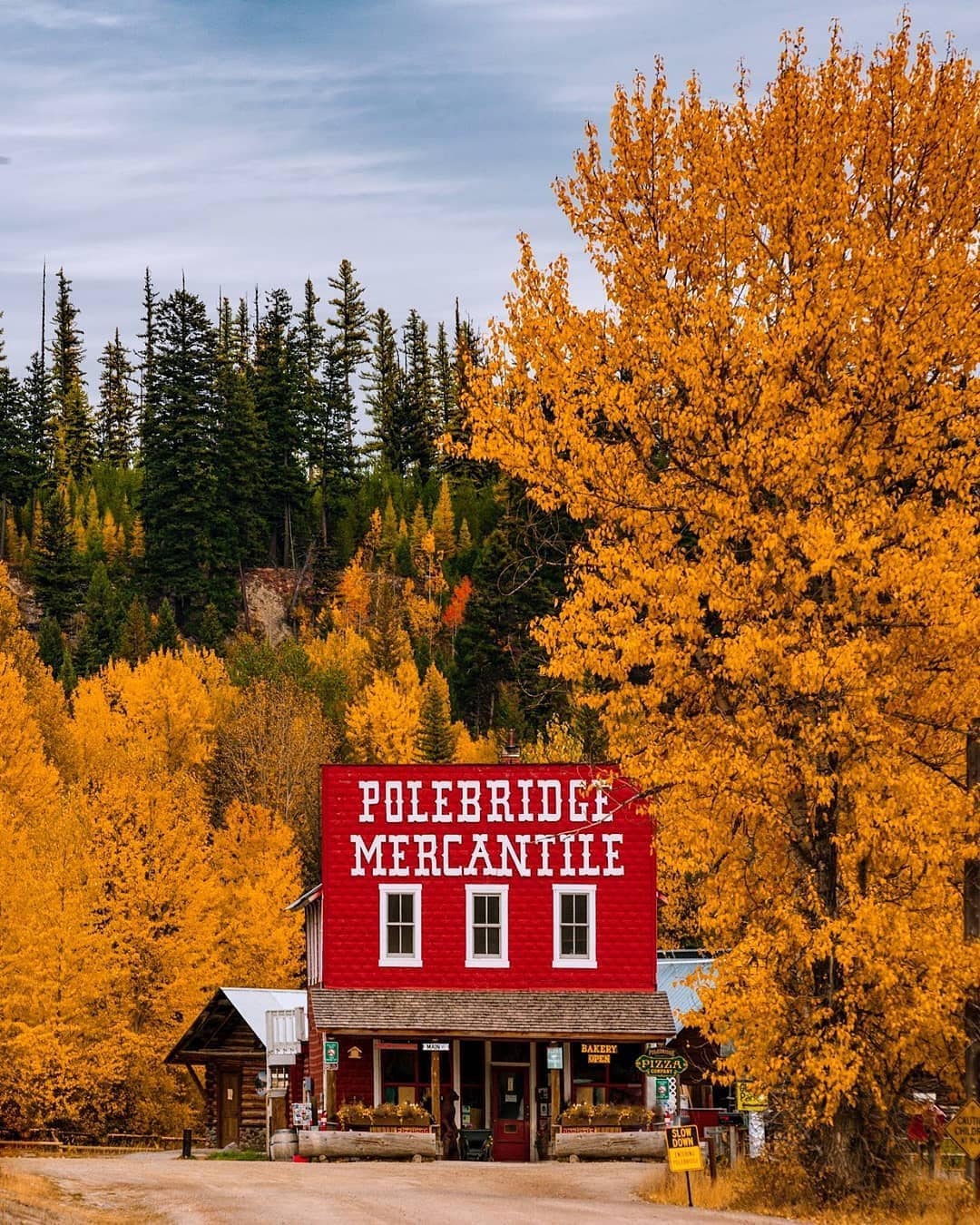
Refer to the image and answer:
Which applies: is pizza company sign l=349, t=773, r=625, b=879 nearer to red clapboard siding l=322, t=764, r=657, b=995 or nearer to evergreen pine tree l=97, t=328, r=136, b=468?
red clapboard siding l=322, t=764, r=657, b=995

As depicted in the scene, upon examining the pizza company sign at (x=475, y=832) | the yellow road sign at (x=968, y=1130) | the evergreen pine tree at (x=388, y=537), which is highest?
the evergreen pine tree at (x=388, y=537)

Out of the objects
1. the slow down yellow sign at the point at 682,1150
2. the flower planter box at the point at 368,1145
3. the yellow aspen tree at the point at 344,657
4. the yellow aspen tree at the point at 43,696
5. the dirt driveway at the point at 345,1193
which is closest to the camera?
the dirt driveway at the point at 345,1193

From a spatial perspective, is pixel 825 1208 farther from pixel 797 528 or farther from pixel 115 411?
pixel 115 411

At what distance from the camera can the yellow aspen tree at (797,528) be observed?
2547cm

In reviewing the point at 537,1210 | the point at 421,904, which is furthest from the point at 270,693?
the point at 537,1210

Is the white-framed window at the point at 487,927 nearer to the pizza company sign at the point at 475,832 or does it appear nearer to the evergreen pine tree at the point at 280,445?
the pizza company sign at the point at 475,832

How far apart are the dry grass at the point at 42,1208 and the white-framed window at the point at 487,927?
15453 millimetres

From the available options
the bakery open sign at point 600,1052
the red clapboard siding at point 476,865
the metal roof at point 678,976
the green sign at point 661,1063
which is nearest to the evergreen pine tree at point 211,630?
the metal roof at point 678,976

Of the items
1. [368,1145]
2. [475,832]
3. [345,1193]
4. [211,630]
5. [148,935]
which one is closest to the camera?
[345,1193]

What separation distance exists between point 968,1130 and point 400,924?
2313 cm

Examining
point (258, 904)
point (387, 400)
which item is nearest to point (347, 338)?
point (387, 400)

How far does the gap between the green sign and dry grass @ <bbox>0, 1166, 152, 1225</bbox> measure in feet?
26.9

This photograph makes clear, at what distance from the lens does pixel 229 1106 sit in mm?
54594

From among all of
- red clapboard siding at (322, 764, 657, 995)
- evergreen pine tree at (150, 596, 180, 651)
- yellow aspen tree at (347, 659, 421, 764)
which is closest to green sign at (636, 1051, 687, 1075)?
red clapboard siding at (322, 764, 657, 995)
